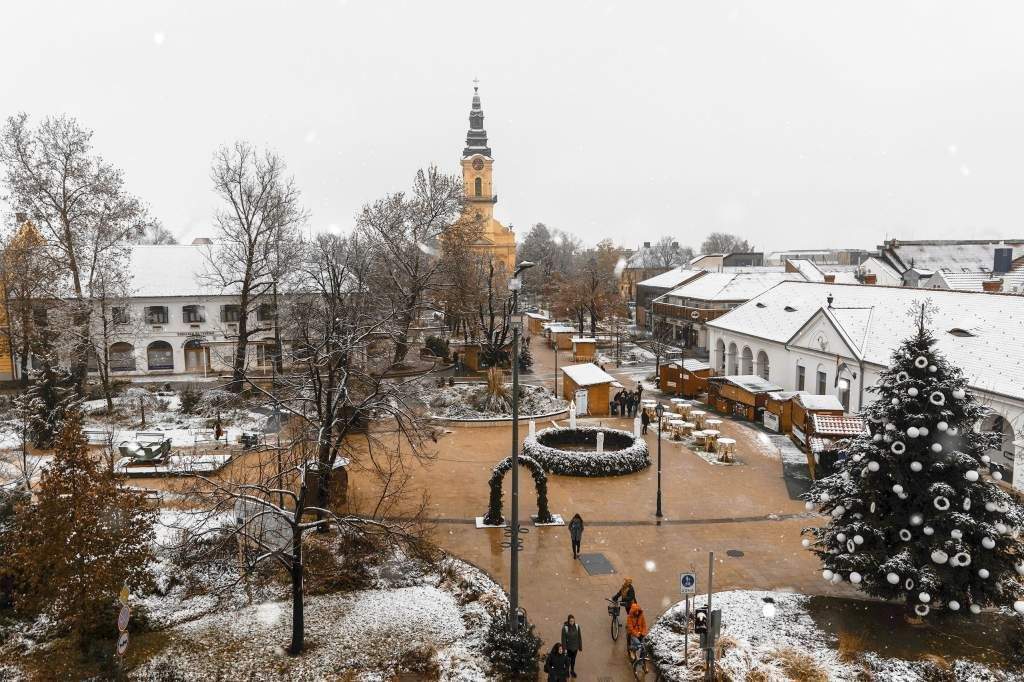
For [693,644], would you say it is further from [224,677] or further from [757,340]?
[757,340]

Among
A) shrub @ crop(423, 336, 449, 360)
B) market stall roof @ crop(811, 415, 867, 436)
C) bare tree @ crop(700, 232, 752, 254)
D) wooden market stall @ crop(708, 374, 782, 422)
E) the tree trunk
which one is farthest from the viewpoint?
bare tree @ crop(700, 232, 752, 254)

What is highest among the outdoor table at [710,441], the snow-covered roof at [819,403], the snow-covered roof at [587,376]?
the snow-covered roof at [587,376]

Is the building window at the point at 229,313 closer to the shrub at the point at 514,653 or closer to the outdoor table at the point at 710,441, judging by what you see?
the outdoor table at the point at 710,441

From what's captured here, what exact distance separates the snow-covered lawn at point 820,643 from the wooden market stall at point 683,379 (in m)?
25.0

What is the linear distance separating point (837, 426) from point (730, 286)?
119 ft

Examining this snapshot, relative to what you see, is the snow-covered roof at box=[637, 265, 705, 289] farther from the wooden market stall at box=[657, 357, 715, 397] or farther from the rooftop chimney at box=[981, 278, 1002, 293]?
the wooden market stall at box=[657, 357, 715, 397]

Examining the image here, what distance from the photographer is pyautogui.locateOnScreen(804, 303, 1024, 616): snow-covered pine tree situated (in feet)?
44.8

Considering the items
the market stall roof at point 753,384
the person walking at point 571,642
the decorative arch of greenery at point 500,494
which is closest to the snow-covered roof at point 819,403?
the market stall roof at point 753,384

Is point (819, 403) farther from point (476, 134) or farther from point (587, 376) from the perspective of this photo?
point (476, 134)

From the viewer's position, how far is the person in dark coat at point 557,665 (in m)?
12.4

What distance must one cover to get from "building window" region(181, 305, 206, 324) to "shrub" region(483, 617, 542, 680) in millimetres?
40138

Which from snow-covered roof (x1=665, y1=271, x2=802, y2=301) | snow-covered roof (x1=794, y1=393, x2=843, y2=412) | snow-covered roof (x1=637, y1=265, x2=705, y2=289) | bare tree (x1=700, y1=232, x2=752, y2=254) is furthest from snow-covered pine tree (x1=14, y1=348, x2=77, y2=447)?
bare tree (x1=700, y1=232, x2=752, y2=254)

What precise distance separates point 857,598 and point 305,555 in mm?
12379

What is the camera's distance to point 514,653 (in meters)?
13.1
